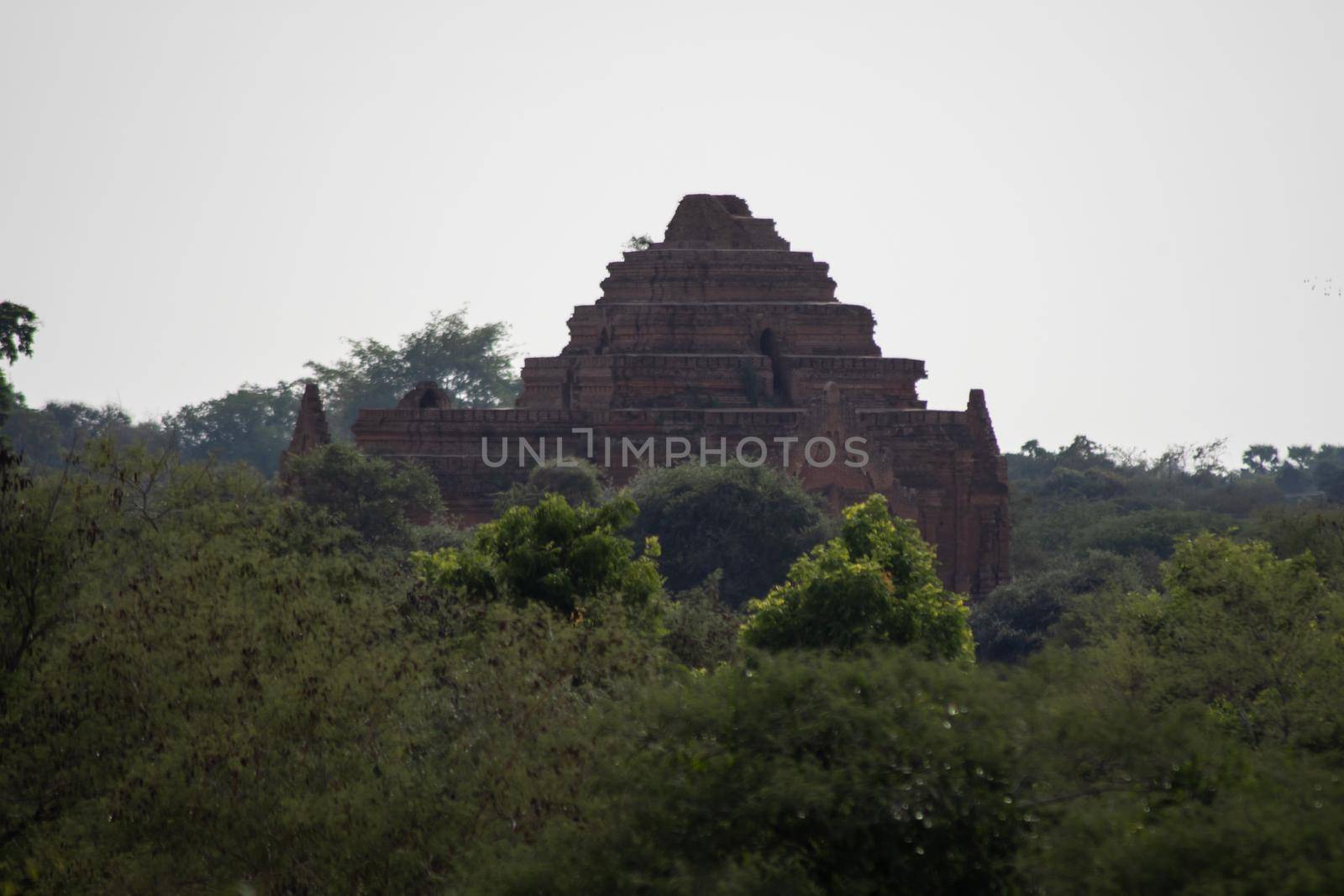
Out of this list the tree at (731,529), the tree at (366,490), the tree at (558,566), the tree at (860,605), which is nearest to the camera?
the tree at (558,566)

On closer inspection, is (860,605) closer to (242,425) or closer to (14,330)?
(14,330)

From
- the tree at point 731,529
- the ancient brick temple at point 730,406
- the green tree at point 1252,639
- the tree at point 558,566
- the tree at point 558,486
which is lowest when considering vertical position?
the green tree at point 1252,639

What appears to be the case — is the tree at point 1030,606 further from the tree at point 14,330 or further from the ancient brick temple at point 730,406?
the tree at point 14,330

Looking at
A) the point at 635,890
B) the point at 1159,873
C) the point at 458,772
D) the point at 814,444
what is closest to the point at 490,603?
the point at 458,772

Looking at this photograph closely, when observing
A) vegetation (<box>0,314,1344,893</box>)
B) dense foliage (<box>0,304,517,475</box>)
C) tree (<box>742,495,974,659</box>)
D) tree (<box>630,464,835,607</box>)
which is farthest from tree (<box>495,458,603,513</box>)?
dense foliage (<box>0,304,517,475</box>)

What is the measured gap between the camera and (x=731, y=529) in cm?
3594

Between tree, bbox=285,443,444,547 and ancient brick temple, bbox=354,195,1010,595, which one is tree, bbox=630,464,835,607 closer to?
ancient brick temple, bbox=354,195,1010,595

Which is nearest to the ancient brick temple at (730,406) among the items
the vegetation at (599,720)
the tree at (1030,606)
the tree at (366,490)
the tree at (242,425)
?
the tree at (366,490)

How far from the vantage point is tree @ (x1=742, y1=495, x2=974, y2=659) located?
Result: 2294 cm

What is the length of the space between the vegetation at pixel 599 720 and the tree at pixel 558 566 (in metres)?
0.04

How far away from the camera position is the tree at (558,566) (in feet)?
74.4

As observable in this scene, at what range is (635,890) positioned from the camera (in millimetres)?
12953

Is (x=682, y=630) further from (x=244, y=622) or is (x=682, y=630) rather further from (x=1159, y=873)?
(x=1159, y=873)

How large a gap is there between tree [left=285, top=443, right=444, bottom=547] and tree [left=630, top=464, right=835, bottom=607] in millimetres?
4016
